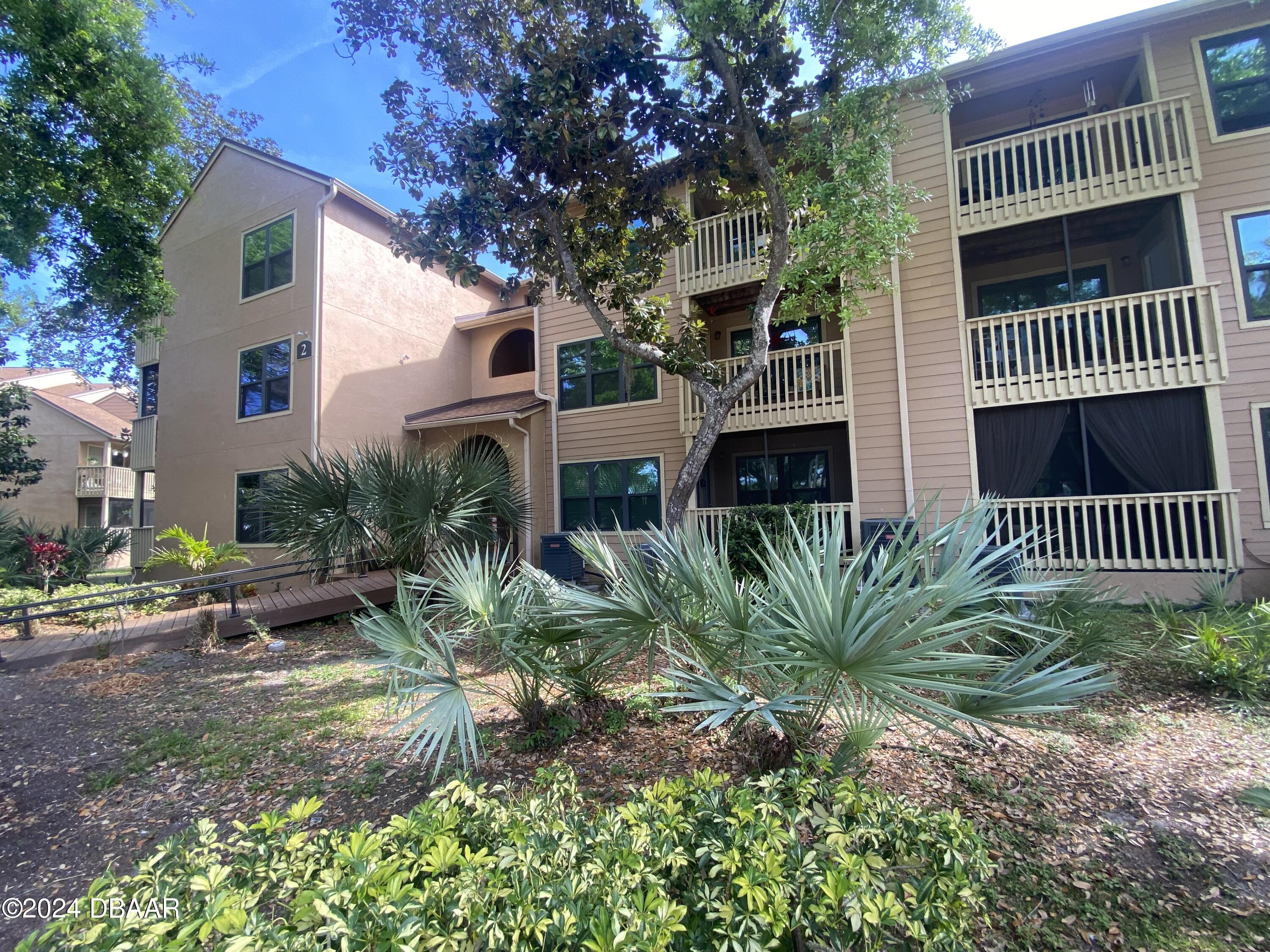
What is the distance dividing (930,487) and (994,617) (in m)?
7.78

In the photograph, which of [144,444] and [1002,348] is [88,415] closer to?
[144,444]

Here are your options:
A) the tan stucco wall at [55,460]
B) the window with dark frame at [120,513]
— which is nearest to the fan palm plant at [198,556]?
the tan stucco wall at [55,460]

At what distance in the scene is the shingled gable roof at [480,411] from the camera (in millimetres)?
12586

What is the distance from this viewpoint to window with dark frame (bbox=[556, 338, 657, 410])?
12047 mm

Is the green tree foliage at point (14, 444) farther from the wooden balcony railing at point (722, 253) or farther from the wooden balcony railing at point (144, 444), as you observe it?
the wooden balcony railing at point (722, 253)

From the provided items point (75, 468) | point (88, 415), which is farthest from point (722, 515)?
point (88, 415)

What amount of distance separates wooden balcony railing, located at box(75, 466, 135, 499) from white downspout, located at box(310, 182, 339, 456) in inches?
767

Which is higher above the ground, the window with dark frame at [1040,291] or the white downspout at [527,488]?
the window with dark frame at [1040,291]

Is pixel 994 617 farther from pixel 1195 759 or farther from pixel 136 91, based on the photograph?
pixel 136 91

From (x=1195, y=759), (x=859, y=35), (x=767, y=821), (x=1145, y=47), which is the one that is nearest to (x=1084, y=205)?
(x=1145, y=47)

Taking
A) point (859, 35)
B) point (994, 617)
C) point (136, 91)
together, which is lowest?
point (994, 617)

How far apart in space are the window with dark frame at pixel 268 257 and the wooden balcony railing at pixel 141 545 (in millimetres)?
7432

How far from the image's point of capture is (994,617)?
254 centimetres

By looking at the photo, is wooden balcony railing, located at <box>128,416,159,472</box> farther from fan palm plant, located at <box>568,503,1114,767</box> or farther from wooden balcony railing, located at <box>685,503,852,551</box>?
fan palm plant, located at <box>568,503,1114,767</box>
